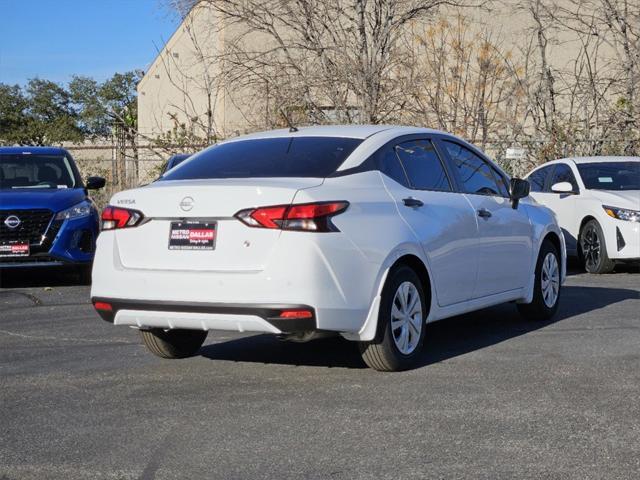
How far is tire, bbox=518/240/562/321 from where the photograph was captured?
9.30 metres

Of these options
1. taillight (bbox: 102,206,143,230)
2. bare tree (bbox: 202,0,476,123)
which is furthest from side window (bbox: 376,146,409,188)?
bare tree (bbox: 202,0,476,123)

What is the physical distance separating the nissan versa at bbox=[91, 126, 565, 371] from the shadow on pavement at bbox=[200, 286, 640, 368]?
1.04 feet

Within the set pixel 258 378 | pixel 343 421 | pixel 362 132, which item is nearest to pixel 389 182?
pixel 362 132

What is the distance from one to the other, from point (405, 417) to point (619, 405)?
1.26 meters

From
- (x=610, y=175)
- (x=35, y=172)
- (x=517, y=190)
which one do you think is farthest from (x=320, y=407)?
(x=610, y=175)

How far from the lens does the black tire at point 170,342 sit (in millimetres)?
7539

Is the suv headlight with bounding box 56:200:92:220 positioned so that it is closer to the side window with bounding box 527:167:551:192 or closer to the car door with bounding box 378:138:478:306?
the car door with bounding box 378:138:478:306

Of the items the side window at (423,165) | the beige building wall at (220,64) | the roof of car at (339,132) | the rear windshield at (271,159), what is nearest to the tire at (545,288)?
the side window at (423,165)

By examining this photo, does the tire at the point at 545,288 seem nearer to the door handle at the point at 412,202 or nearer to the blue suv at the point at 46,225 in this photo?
the door handle at the point at 412,202

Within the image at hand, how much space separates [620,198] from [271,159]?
7839mm

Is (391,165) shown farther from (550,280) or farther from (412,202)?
(550,280)

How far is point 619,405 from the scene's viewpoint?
19.7 ft

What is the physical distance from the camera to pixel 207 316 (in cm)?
642

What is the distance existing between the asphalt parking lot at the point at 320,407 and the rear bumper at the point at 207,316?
1.31 feet
